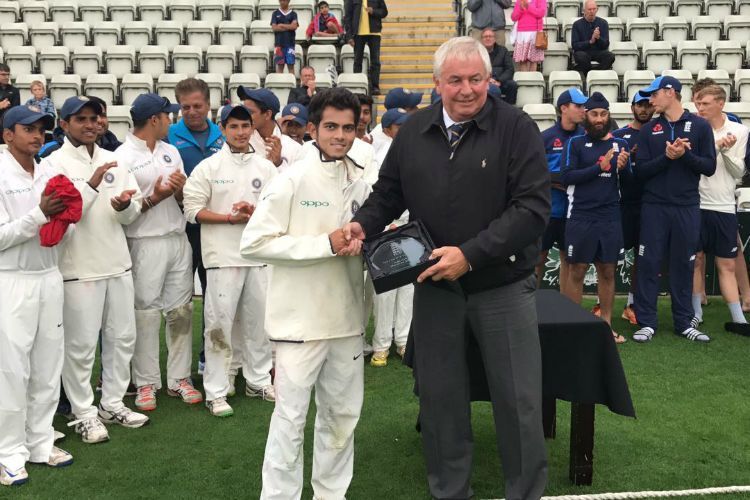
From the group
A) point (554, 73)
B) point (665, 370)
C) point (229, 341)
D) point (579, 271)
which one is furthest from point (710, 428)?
point (554, 73)

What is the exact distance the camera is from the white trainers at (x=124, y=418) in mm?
4770

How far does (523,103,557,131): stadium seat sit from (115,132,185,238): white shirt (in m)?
6.80

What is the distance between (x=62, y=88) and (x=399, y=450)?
382 inches

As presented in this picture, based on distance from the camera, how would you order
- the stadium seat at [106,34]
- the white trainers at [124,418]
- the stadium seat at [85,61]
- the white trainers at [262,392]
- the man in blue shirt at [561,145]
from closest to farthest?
the white trainers at [124,418] → the white trainers at [262,392] → the man in blue shirt at [561,145] → the stadium seat at [85,61] → the stadium seat at [106,34]

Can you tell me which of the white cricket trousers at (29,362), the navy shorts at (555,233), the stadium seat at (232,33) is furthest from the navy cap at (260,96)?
the stadium seat at (232,33)

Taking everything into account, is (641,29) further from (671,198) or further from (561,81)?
(671,198)

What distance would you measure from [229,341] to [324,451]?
1.82 meters

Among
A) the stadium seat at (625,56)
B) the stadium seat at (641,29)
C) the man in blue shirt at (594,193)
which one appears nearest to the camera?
the man in blue shirt at (594,193)

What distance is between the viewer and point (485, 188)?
2957 millimetres

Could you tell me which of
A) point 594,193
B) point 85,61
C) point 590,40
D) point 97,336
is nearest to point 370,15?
point 590,40

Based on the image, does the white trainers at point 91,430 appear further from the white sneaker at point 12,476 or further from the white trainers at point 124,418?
the white sneaker at point 12,476

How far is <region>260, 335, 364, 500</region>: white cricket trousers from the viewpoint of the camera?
325 cm

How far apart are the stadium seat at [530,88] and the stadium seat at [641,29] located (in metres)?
2.63

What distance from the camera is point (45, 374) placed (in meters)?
4.14
